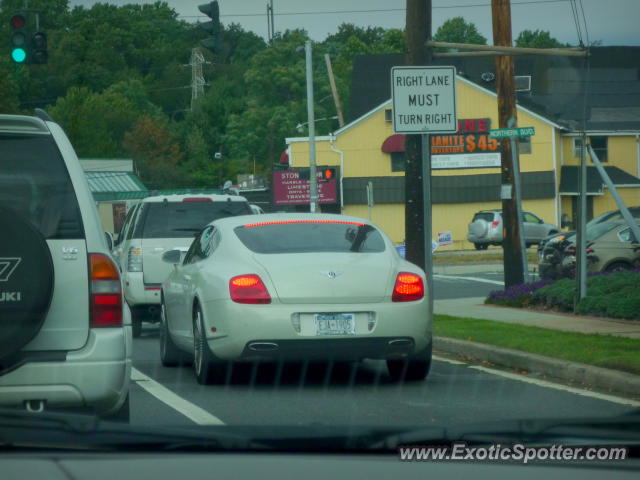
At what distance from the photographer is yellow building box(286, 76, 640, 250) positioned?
57.5m

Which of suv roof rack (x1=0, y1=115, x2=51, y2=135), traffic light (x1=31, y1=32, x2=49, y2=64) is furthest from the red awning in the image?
suv roof rack (x1=0, y1=115, x2=51, y2=135)

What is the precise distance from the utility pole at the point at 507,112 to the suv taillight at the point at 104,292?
15447mm

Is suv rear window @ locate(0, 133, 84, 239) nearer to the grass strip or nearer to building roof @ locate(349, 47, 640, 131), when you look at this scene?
the grass strip

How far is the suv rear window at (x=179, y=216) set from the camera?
1585 centimetres

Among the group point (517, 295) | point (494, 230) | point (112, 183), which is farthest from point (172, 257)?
point (112, 183)

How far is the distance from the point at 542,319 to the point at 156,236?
5.22 metres

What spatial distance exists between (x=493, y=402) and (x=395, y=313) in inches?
47.3

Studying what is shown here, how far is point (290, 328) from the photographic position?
9602 mm

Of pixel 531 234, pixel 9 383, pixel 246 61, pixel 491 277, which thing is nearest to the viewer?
pixel 9 383

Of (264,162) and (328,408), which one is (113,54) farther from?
(328,408)

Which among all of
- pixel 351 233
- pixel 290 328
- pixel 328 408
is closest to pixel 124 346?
pixel 328 408

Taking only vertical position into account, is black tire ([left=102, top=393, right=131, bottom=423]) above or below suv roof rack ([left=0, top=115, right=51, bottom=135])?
below

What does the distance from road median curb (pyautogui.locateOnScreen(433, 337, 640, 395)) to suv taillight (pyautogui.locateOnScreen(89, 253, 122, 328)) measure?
15.8ft

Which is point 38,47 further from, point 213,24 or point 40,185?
point 40,185
